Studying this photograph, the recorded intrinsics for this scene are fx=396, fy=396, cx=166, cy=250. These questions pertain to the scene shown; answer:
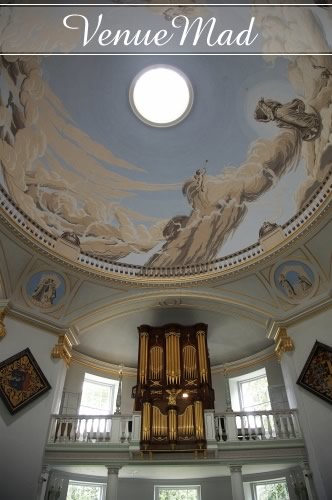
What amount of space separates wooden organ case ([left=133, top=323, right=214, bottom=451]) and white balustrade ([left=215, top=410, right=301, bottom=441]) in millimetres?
730

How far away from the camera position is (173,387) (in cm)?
1378

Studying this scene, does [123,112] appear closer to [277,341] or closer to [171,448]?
[277,341]

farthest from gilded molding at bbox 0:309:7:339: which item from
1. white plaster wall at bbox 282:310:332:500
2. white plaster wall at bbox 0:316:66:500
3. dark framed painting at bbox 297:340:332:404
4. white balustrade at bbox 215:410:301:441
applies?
dark framed painting at bbox 297:340:332:404

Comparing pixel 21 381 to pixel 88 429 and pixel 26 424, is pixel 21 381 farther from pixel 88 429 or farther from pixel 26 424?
pixel 88 429

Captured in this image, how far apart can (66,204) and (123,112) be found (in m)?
4.30

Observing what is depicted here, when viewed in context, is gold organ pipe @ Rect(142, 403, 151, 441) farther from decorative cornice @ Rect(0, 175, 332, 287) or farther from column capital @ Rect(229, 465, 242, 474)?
decorative cornice @ Rect(0, 175, 332, 287)

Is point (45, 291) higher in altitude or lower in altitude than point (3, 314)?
higher

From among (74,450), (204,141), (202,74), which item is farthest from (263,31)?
(74,450)

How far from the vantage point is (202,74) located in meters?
14.9

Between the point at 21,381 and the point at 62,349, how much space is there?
6.23ft

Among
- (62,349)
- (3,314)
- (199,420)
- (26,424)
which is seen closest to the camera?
(26,424)

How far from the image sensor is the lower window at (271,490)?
14242 mm

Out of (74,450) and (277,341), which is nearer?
(74,450)

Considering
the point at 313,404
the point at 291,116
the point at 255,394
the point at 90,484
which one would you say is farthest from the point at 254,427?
the point at 291,116
